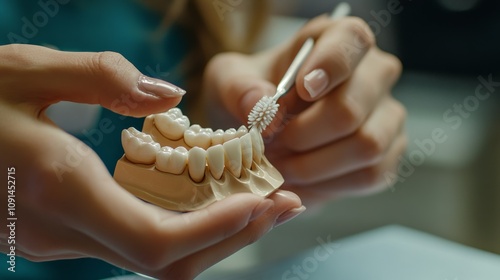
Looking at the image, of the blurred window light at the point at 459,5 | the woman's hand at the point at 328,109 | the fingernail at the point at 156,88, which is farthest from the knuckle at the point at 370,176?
the blurred window light at the point at 459,5

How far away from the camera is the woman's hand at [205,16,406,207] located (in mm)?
990

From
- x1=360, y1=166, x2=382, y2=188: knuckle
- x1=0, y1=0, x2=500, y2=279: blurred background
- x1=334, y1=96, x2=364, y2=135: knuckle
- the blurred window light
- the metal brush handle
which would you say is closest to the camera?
the metal brush handle

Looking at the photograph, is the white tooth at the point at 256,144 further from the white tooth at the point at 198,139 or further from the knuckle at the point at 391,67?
the knuckle at the point at 391,67

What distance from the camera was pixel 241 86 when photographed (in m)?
1.03

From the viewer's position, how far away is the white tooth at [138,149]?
0.68 meters

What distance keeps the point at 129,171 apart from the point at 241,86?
388 millimetres

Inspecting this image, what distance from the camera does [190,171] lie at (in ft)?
2.24

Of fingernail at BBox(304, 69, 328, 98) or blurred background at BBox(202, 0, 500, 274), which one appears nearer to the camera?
fingernail at BBox(304, 69, 328, 98)

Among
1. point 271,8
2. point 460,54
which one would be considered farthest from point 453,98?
point 271,8

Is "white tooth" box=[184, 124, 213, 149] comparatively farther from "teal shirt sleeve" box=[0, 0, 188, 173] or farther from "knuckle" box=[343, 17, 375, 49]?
"knuckle" box=[343, 17, 375, 49]

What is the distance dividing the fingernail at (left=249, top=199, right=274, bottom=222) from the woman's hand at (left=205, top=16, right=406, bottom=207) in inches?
12.2

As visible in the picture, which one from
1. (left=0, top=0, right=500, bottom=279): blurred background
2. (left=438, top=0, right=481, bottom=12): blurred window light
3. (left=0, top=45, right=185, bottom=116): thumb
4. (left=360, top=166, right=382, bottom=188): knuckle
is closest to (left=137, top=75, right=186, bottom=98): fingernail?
(left=0, top=45, right=185, bottom=116): thumb

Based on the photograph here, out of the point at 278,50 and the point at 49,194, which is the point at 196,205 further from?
the point at 278,50

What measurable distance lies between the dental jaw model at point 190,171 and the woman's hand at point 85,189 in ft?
0.21
